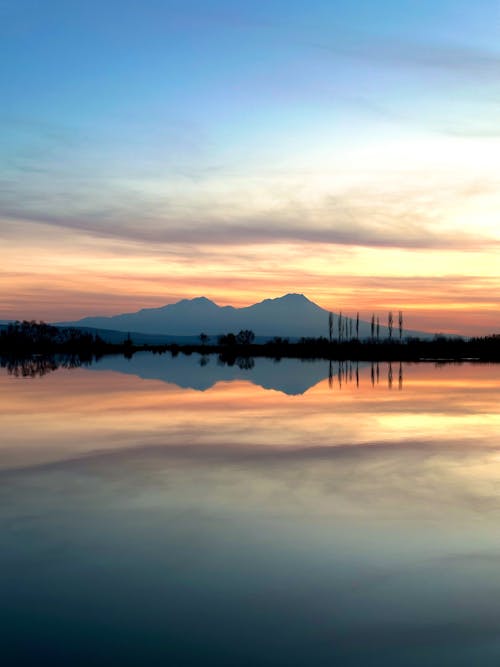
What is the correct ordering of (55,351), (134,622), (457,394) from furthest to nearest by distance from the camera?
(55,351), (457,394), (134,622)

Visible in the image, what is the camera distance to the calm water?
6.89 m

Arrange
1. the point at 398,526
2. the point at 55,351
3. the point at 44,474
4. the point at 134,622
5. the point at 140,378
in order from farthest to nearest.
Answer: the point at 55,351, the point at 140,378, the point at 44,474, the point at 398,526, the point at 134,622

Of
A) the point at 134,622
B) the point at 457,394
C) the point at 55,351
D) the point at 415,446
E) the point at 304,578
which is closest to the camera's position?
the point at 134,622

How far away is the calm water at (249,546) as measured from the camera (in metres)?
6.89

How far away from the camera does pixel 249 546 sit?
971 centimetres

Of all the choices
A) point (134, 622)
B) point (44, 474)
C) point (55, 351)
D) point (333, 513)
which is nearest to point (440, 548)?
point (333, 513)

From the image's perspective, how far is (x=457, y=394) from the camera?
112 ft

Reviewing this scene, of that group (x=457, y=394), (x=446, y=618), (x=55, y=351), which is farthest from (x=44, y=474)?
(x=55, y=351)

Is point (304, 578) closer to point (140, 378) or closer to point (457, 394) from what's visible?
point (457, 394)

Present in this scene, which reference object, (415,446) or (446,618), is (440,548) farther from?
(415,446)

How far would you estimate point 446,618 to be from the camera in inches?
293

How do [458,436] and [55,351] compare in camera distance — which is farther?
[55,351]

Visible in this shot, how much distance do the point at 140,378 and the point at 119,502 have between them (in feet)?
112

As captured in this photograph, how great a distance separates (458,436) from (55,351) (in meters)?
117
